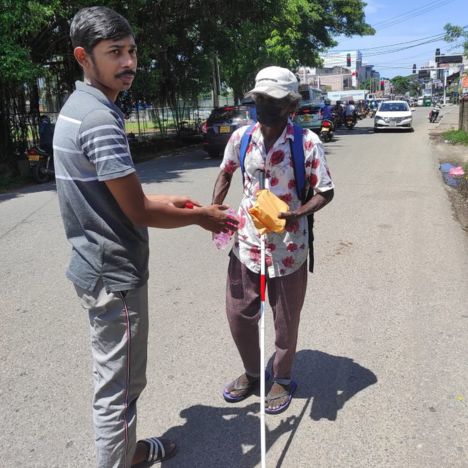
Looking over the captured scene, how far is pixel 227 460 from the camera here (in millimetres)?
2506

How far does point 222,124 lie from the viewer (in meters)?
14.4

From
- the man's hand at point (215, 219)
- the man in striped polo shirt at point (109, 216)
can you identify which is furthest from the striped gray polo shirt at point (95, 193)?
the man's hand at point (215, 219)

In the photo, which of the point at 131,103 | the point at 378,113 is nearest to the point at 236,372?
the point at 131,103

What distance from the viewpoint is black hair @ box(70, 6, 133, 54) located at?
70.7 inches

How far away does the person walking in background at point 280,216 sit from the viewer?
8.35 ft

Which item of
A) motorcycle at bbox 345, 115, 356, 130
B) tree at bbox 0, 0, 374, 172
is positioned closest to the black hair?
tree at bbox 0, 0, 374, 172

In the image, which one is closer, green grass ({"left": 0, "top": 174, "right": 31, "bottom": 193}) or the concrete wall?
green grass ({"left": 0, "top": 174, "right": 31, "bottom": 193})

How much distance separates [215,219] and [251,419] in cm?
128

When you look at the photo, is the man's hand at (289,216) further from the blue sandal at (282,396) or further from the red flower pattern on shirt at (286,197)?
the blue sandal at (282,396)

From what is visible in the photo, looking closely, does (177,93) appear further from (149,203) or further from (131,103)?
(149,203)

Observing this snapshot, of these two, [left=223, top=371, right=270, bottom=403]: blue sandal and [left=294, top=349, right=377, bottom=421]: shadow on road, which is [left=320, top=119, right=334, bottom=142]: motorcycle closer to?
[left=294, top=349, right=377, bottom=421]: shadow on road

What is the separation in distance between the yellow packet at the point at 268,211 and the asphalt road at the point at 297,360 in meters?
1.11

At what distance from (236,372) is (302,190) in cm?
130

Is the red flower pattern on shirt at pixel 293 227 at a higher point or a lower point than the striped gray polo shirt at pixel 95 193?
lower
